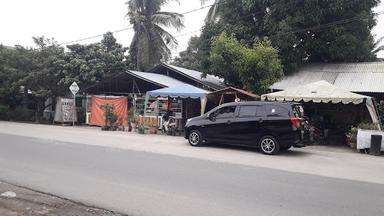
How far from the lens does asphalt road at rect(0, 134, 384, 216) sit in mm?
6098

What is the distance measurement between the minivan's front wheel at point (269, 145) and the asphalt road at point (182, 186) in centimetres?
294

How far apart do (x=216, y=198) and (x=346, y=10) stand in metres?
18.8

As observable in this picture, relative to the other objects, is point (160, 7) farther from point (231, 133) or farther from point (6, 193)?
point (6, 193)

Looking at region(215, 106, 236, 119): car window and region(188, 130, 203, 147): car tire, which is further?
region(188, 130, 203, 147): car tire

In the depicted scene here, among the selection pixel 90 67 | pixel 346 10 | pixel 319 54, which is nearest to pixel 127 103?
pixel 90 67

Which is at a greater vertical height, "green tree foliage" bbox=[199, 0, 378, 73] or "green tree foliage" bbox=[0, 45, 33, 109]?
"green tree foliage" bbox=[199, 0, 378, 73]

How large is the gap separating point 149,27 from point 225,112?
19270 millimetres

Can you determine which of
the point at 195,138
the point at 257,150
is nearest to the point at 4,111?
the point at 195,138

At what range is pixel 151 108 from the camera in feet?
70.0

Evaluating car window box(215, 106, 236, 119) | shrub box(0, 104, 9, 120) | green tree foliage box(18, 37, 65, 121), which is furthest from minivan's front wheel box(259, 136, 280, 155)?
shrub box(0, 104, 9, 120)

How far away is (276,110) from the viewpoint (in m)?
12.6

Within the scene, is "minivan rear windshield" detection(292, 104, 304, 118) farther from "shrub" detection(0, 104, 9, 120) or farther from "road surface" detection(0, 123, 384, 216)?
"shrub" detection(0, 104, 9, 120)

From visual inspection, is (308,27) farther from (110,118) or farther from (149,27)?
(149,27)

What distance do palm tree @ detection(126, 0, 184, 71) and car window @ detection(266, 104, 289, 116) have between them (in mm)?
19020
